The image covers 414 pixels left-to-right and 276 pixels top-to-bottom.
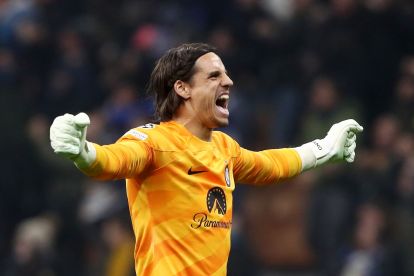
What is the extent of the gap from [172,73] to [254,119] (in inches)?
232

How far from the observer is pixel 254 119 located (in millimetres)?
11570

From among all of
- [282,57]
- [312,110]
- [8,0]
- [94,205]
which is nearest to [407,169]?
[312,110]

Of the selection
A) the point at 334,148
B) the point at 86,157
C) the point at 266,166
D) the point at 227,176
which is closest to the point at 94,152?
the point at 86,157

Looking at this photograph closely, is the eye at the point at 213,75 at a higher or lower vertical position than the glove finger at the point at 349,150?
higher

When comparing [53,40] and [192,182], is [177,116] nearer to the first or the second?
[192,182]

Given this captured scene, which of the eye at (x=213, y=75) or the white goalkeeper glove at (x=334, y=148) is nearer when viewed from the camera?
the eye at (x=213, y=75)

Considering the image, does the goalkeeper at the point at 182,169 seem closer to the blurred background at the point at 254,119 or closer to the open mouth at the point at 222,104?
the open mouth at the point at 222,104

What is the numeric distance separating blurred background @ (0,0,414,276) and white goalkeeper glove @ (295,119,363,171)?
3.53 metres

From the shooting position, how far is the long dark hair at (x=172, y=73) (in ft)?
18.7

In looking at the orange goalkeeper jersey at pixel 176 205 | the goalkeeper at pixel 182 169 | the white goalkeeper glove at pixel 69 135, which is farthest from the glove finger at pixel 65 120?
the orange goalkeeper jersey at pixel 176 205

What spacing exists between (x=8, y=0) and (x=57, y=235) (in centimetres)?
399

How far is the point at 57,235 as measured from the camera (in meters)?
12.0

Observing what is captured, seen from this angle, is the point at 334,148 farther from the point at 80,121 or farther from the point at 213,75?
the point at 80,121

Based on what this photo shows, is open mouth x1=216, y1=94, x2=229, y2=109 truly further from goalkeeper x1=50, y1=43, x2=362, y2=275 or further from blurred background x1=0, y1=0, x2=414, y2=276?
blurred background x1=0, y1=0, x2=414, y2=276
